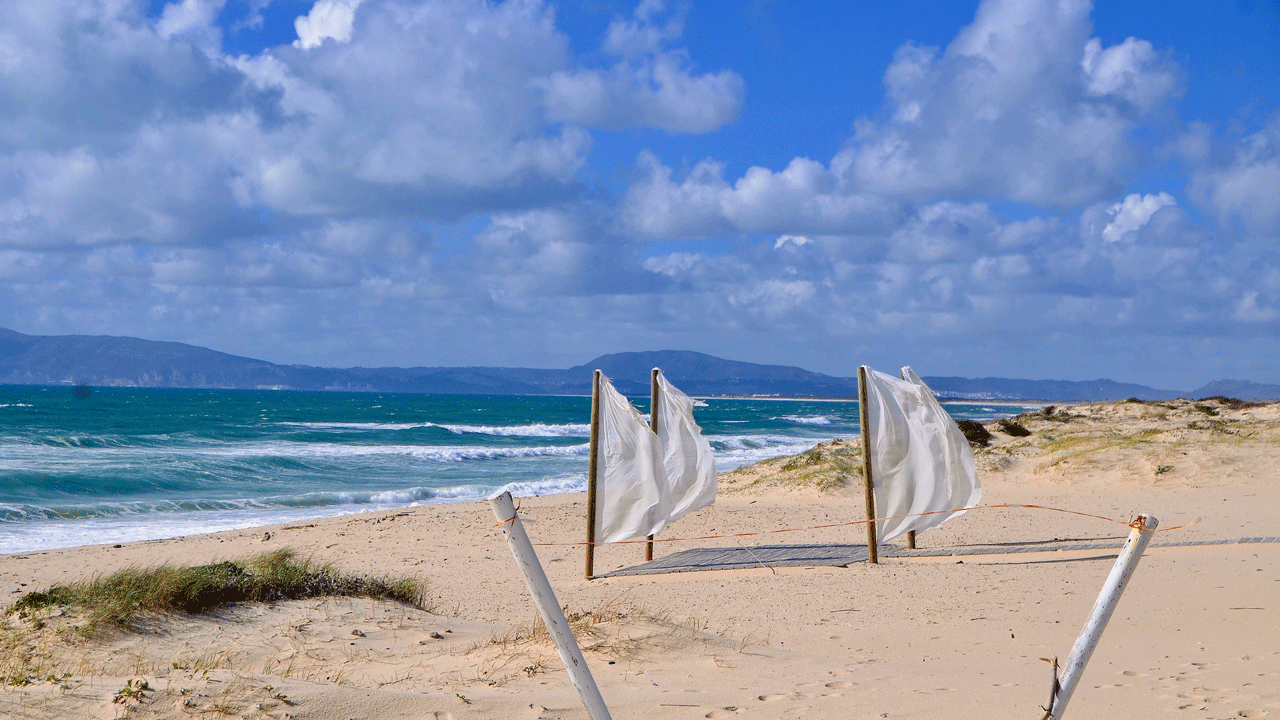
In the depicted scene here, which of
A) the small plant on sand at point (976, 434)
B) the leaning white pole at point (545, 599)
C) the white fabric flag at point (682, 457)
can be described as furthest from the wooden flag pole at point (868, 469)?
the small plant on sand at point (976, 434)

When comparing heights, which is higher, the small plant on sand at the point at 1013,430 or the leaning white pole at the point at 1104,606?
the small plant on sand at the point at 1013,430

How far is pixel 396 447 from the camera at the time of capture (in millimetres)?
38250

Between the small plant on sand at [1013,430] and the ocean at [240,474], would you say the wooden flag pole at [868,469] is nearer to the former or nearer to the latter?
the ocean at [240,474]

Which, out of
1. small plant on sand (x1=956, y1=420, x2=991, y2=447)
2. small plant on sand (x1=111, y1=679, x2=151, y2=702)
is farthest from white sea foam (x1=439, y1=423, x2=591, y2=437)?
small plant on sand (x1=111, y1=679, x2=151, y2=702)

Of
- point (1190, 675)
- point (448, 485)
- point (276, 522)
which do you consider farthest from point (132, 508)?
point (1190, 675)

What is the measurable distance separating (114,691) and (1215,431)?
23225 mm

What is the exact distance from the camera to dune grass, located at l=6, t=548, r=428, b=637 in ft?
19.9

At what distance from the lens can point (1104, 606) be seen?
351 centimetres

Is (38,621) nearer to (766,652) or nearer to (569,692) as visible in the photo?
(569,692)

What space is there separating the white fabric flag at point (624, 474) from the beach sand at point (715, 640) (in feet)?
2.14

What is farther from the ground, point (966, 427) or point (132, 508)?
point (966, 427)

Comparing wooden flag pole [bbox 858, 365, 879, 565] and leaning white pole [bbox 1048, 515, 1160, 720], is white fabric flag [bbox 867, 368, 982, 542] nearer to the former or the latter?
wooden flag pole [bbox 858, 365, 879, 565]

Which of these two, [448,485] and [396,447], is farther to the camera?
[396,447]

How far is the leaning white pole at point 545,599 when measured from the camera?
136 inches
